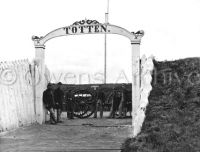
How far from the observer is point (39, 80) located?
15.8 meters

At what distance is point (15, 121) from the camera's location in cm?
1384

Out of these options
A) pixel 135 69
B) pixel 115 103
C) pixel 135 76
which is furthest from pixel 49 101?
pixel 115 103

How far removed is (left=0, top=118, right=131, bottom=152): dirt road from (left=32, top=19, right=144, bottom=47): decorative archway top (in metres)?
3.44

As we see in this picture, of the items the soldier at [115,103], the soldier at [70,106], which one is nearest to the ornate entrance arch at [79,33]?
the soldier at [70,106]

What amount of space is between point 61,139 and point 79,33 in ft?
18.0

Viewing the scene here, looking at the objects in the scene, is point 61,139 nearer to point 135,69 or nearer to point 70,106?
point 135,69

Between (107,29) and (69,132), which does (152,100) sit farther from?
(107,29)

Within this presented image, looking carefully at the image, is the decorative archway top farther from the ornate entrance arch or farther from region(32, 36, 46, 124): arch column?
region(32, 36, 46, 124): arch column

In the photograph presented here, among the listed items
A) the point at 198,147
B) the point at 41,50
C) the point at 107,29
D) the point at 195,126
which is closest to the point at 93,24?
the point at 107,29

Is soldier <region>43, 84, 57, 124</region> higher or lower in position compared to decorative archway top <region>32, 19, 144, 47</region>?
lower

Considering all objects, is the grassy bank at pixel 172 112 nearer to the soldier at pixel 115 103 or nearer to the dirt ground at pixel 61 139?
the dirt ground at pixel 61 139

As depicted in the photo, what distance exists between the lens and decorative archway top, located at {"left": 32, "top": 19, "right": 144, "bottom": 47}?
14711 mm

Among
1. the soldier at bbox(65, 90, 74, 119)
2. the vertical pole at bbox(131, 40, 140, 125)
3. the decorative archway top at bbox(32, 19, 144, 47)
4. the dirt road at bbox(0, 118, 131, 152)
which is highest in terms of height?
the decorative archway top at bbox(32, 19, 144, 47)

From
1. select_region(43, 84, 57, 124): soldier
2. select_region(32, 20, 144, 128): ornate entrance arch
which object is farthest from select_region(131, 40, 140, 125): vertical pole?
select_region(43, 84, 57, 124): soldier
